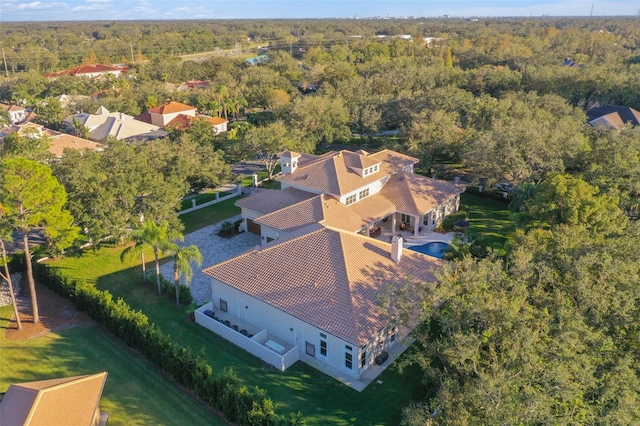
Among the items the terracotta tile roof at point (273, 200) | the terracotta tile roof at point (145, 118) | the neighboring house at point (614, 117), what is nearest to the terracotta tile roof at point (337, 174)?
the terracotta tile roof at point (273, 200)

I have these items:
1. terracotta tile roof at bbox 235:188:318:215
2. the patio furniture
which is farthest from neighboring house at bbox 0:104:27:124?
the patio furniture

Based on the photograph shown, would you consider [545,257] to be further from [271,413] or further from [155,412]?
[155,412]

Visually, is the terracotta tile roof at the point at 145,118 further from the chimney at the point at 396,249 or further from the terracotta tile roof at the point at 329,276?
the chimney at the point at 396,249

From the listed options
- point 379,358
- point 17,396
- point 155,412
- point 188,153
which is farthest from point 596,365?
point 188,153

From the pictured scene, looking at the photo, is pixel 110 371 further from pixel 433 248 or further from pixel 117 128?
pixel 117 128

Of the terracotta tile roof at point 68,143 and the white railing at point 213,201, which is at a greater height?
the terracotta tile roof at point 68,143

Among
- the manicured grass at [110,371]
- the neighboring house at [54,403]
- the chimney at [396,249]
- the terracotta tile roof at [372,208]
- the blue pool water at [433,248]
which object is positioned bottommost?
the manicured grass at [110,371]
